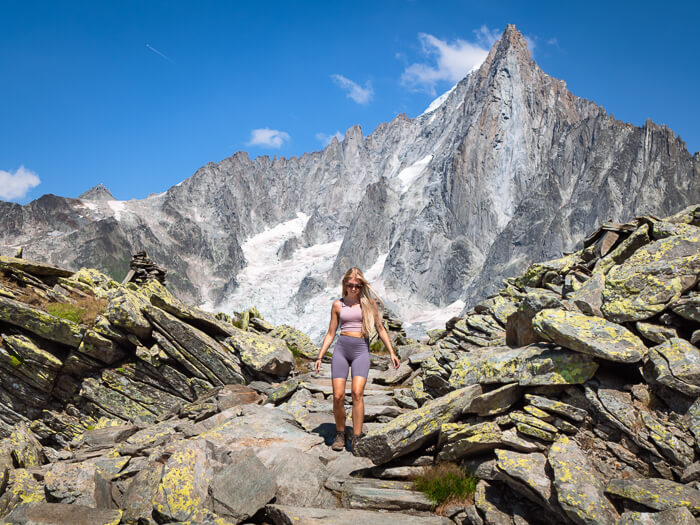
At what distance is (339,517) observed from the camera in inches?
246

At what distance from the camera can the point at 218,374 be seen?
15.2 m

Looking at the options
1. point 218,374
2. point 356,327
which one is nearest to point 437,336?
point 218,374

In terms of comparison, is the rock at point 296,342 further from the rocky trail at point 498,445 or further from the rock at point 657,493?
the rock at point 657,493

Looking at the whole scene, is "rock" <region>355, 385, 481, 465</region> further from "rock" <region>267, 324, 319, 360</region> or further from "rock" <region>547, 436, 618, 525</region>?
"rock" <region>267, 324, 319, 360</region>

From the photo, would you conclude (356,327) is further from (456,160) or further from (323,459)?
(456,160)

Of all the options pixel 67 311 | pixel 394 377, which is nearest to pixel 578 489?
pixel 394 377

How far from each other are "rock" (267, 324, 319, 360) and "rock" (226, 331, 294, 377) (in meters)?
4.94

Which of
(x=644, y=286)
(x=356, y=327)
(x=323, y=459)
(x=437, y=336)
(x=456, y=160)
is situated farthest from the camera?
(x=456, y=160)

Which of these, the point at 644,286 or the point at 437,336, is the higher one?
the point at 437,336

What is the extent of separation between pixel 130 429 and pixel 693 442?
1244cm

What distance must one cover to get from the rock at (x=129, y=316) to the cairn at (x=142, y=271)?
11498 mm

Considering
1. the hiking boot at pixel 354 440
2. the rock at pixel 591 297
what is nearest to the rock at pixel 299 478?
the hiking boot at pixel 354 440

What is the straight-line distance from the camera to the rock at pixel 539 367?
6.87 m

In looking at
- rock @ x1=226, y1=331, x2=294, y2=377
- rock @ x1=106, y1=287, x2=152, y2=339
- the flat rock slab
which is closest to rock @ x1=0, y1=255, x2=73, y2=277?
rock @ x1=106, y1=287, x2=152, y2=339
